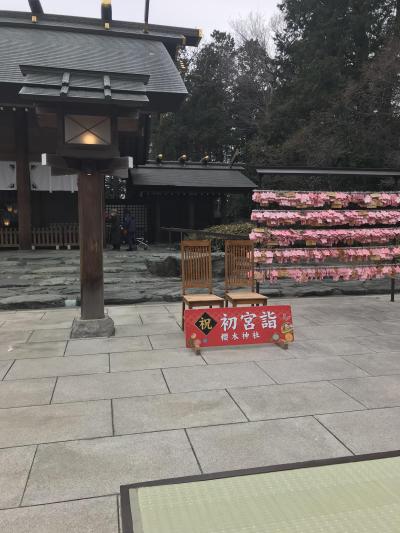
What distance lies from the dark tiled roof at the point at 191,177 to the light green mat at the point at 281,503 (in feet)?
55.1

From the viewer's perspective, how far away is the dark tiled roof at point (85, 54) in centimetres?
1035

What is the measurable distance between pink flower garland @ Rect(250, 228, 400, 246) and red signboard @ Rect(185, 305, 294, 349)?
97.5 inches

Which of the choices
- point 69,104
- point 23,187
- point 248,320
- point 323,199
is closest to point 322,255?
point 323,199

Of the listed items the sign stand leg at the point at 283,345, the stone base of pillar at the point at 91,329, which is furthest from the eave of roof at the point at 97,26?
the sign stand leg at the point at 283,345

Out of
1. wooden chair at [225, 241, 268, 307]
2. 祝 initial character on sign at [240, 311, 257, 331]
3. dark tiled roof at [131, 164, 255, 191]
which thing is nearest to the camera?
祝 initial character on sign at [240, 311, 257, 331]

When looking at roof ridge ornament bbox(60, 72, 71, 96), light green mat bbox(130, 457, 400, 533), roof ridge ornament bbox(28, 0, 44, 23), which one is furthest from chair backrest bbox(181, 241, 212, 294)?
roof ridge ornament bbox(28, 0, 44, 23)

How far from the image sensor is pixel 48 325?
22.9 ft

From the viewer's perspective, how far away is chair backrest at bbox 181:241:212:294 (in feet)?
22.3

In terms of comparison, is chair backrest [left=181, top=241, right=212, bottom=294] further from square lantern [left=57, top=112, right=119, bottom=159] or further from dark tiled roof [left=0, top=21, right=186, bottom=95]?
dark tiled roof [left=0, top=21, right=186, bottom=95]

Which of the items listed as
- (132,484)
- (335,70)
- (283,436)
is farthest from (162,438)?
(335,70)

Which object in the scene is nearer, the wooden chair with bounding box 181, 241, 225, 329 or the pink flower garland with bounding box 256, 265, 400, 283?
the wooden chair with bounding box 181, 241, 225, 329

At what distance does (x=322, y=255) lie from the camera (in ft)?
27.9

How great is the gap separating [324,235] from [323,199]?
72 centimetres

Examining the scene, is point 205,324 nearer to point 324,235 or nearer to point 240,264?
point 240,264
